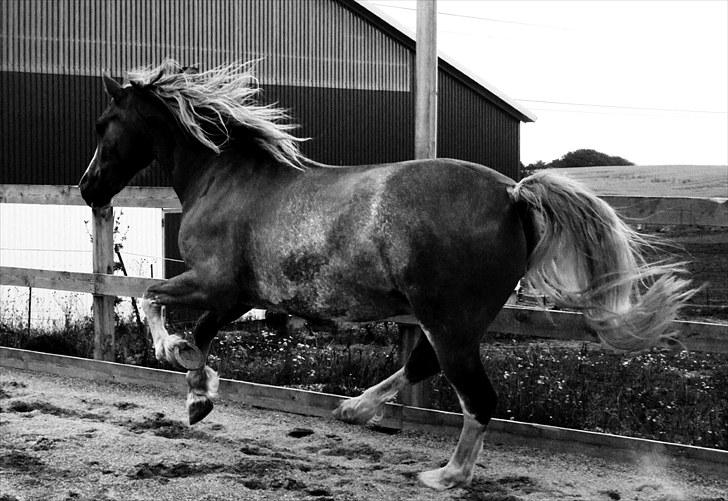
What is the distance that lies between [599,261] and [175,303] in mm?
2252

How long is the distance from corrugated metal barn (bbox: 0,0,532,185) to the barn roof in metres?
0.04

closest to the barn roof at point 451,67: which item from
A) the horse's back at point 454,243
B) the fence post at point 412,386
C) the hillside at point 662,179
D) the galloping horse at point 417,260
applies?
the hillside at point 662,179

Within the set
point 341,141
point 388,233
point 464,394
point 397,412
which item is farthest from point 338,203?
point 341,141

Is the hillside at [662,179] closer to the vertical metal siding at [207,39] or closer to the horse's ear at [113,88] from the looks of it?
the vertical metal siding at [207,39]

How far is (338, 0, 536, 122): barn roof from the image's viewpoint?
70.0ft

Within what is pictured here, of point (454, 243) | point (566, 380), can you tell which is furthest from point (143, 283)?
point (454, 243)

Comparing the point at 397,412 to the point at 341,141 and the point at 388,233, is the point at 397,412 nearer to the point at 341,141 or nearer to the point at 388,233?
the point at 388,233

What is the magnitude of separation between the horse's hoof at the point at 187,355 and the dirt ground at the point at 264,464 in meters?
0.52

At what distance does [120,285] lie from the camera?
24.7 feet

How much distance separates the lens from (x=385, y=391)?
502 cm

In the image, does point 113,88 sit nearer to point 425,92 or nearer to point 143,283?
point 425,92

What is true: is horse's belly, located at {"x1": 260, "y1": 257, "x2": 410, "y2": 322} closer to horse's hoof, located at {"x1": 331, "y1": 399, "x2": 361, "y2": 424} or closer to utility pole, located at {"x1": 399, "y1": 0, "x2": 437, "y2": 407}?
horse's hoof, located at {"x1": 331, "y1": 399, "x2": 361, "y2": 424}

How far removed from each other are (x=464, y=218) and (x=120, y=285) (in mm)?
3970

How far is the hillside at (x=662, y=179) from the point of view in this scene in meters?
34.2
